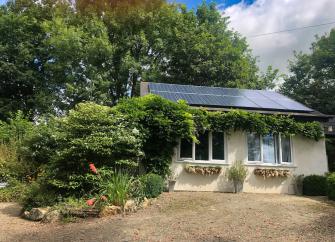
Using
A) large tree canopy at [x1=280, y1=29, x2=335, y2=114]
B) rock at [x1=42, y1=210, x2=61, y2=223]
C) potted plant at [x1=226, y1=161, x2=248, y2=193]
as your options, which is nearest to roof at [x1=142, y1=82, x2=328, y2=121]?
potted plant at [x1=226, y1=161, x2=248, y2=193]

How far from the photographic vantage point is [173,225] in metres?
7.33

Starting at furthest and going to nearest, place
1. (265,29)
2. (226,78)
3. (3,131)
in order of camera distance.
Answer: (226,78) → (265,29) → (3,131)

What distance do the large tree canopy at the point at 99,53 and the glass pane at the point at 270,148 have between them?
12.0 metres

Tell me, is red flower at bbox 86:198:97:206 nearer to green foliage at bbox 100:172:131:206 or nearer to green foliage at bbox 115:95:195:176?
green foliage at bbox 100:172:131:206

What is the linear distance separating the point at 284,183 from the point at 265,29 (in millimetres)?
12320

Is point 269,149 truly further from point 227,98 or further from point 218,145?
point 227,98

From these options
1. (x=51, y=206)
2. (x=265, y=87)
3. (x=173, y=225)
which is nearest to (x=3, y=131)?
(x=51, y=206)

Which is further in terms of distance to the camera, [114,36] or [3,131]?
[114,36]

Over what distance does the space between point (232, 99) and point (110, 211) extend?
8292 millimetres

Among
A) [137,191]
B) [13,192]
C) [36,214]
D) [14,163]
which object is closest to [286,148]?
[137,191]

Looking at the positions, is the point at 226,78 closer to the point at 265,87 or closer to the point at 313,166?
the point at 265,87

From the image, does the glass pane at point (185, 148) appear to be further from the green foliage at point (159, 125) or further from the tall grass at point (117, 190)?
the tall grass at point (117, 190)

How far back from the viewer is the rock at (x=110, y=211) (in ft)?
26.7

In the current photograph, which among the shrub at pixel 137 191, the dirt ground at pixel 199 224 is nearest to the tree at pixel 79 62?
the shrub at pixel 137 191
